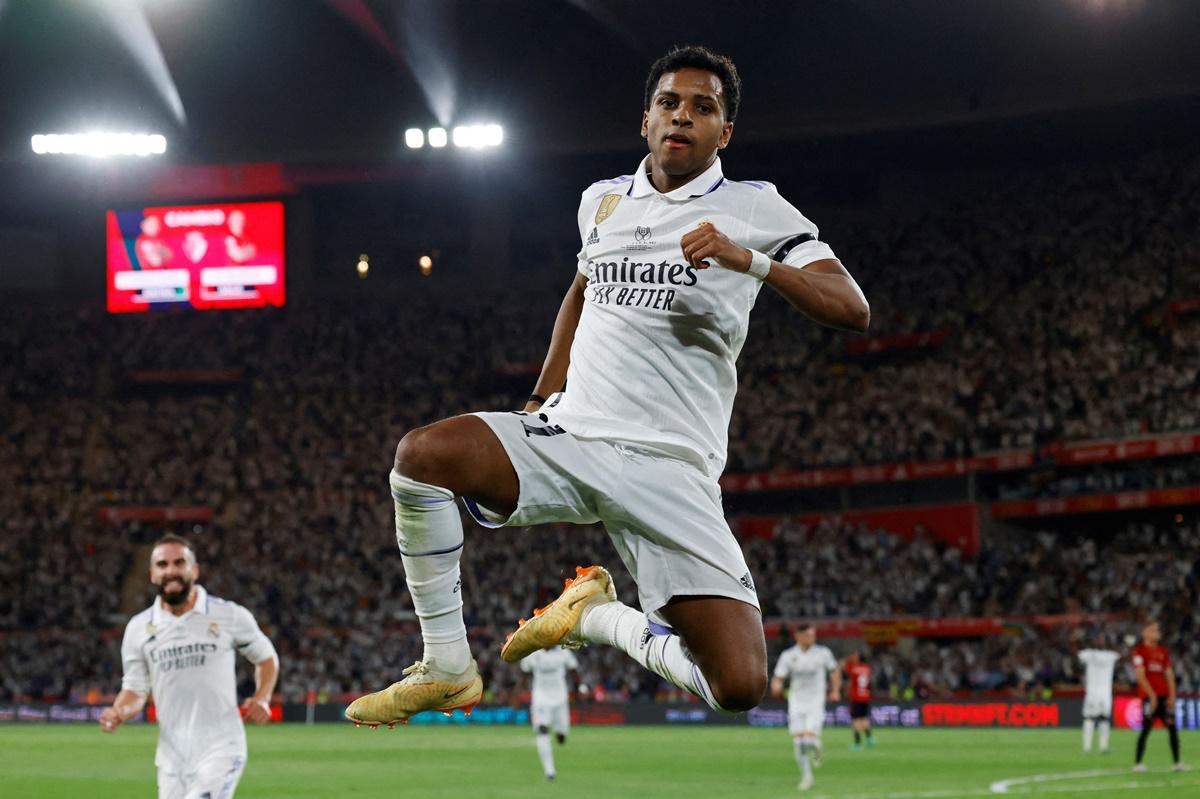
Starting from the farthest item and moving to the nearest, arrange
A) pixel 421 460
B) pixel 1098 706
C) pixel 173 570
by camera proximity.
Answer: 1. pixel 1098 706
2. pixel 173 570
3. pixel 421 460

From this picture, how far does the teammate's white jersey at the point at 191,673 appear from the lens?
1137 cm

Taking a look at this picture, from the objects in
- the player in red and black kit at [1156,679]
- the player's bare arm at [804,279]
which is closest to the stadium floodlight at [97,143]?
the player in red and black kit at [1156,679]

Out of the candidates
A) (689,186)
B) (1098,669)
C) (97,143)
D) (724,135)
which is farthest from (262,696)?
(97,143)

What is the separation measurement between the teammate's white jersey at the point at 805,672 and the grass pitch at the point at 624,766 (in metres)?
1.22

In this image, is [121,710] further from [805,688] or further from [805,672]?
[805,672]

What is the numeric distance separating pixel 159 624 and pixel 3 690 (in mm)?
34073

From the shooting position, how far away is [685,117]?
20.1 ft

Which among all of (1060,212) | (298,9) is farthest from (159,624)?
(1060,212)

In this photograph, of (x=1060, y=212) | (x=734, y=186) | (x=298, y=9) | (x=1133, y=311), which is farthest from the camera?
(x=1060, y=212)

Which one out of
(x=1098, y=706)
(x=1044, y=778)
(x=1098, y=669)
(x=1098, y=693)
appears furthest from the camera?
(x=1098, y=706)

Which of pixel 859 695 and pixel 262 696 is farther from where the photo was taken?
pixel 859 695

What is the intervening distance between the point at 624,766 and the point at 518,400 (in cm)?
2498

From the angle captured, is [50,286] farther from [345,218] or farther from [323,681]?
[323,681]

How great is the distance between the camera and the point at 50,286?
52.8 meters
